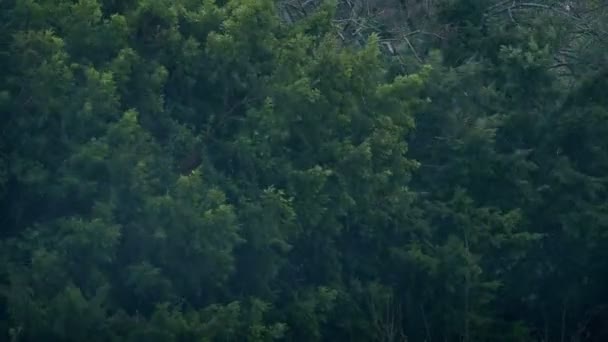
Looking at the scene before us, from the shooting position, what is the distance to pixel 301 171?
1020cm

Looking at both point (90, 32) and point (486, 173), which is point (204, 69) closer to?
point (90, 32)

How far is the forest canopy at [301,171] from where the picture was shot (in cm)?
916

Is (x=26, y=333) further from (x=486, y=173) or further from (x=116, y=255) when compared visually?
(x=486, y=173)

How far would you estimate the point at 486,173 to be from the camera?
12086mm

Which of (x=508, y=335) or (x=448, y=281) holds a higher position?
(x=448, y=281)

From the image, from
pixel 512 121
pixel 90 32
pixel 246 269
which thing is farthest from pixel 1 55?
pixel 512 121

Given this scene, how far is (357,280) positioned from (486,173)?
2.06m

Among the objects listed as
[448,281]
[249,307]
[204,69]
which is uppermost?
[204,69]

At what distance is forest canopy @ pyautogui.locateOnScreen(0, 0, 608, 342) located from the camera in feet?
30.1

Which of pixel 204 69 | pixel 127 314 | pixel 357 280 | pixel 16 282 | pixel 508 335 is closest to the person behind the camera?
pixel 16 282

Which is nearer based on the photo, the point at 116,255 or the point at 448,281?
the point at 116,255

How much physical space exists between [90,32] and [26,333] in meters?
2.56

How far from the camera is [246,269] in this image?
33.2 ft

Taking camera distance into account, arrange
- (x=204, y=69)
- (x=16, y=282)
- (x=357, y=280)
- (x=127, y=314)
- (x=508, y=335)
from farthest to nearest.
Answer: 1. (x=508, y=335)
2. (x=357, y=280)
3. (x=204, y=69)
4. (x=127, y=314)
5. (x=16, y=282)
